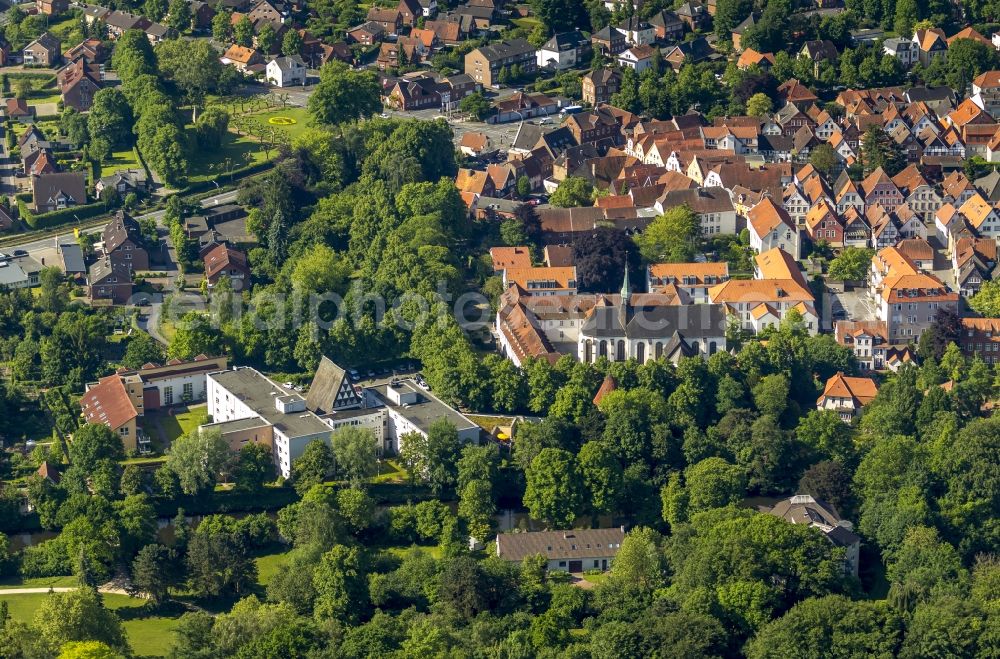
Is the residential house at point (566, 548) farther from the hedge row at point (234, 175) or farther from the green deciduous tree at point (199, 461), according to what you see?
the hedge row at point (234, 175)

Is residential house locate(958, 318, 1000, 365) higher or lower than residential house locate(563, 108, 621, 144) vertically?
lower

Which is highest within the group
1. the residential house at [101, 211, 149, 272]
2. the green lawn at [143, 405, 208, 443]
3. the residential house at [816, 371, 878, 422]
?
the residential house at [101, 211, 149, 272]

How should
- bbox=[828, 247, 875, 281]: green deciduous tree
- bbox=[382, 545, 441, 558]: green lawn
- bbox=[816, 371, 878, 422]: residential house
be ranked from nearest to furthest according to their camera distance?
bbox=[382, 545, 441, 558]: green lawn → bbox=[816, 371, 878, 422]: residential house → bbox=[828, 247, 875, 281]: green deciduous tree

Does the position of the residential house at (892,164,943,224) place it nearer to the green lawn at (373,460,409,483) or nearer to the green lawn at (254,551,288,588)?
the green lawn at (373,460,409,483)

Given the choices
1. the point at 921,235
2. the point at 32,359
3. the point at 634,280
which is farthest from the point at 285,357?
the point at 921,235

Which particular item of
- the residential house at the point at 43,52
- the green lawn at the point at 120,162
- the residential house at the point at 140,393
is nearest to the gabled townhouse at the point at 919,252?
the residential house at the point at 140,393

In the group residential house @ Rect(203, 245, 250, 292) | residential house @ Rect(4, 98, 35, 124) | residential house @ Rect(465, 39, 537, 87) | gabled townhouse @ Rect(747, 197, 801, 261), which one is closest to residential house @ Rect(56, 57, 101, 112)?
residential house @ Rect(4, 98, 35, 124)

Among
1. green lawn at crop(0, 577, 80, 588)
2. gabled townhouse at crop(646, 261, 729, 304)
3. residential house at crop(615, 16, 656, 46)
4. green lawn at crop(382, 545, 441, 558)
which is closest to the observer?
green lawn at crop(0, 577, 80, 588)
